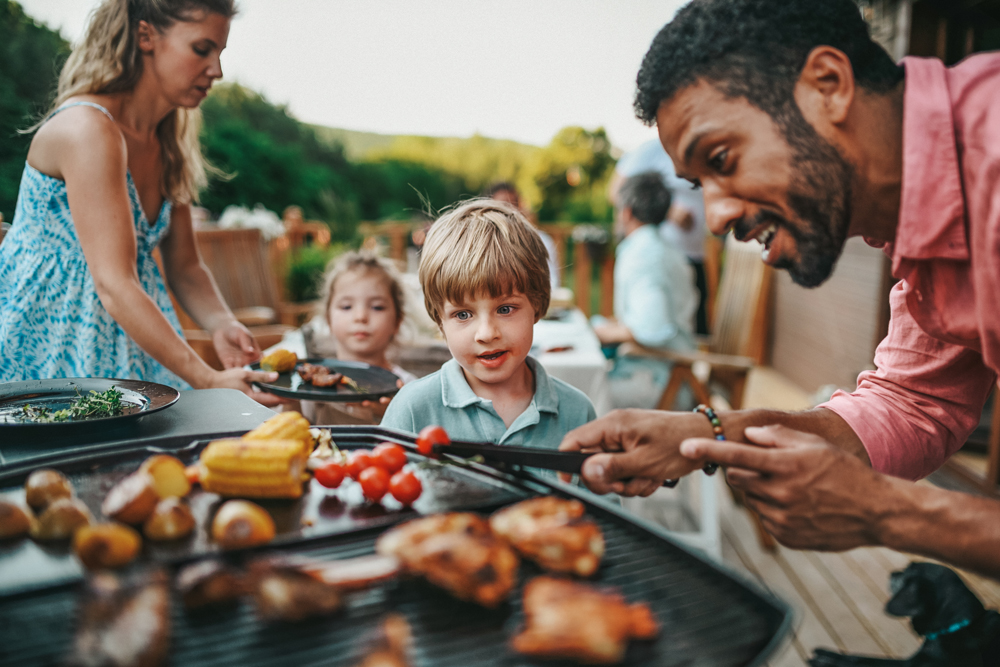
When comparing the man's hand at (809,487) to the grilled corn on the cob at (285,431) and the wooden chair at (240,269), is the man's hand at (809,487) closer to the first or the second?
the grilled corn on the cob at (285,431)

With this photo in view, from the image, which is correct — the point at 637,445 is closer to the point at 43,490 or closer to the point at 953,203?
the point at 953,203

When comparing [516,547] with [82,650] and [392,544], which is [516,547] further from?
[82,650]

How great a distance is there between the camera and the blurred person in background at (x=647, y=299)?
12.3 feet

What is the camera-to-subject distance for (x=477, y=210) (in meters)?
1.79

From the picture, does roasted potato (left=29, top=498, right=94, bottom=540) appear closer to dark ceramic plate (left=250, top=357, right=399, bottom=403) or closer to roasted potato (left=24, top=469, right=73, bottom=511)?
roasted potato (left=24, top=469, right=73, bottom=511)

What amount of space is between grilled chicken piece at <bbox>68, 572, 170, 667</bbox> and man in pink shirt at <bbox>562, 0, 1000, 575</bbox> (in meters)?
0.70

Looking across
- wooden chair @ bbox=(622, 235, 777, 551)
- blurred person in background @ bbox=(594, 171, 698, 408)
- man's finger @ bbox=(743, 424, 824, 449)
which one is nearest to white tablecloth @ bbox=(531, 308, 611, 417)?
blurred person in background @ bbox=(594, 171, 698, 408)

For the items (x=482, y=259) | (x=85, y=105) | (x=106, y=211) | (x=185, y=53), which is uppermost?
(x=185, y=53)

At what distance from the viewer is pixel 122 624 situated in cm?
65

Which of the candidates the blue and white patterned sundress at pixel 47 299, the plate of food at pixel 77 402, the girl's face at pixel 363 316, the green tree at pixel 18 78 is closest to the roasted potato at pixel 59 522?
the plate of food at pixel 77 402

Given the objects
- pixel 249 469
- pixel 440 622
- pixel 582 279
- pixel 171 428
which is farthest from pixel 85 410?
pixel 582 279

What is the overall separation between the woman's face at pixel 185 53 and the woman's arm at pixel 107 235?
244 millimetres

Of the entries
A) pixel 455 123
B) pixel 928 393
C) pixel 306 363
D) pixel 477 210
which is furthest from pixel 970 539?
pixel 455 123

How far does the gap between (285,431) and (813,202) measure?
1.00 m
